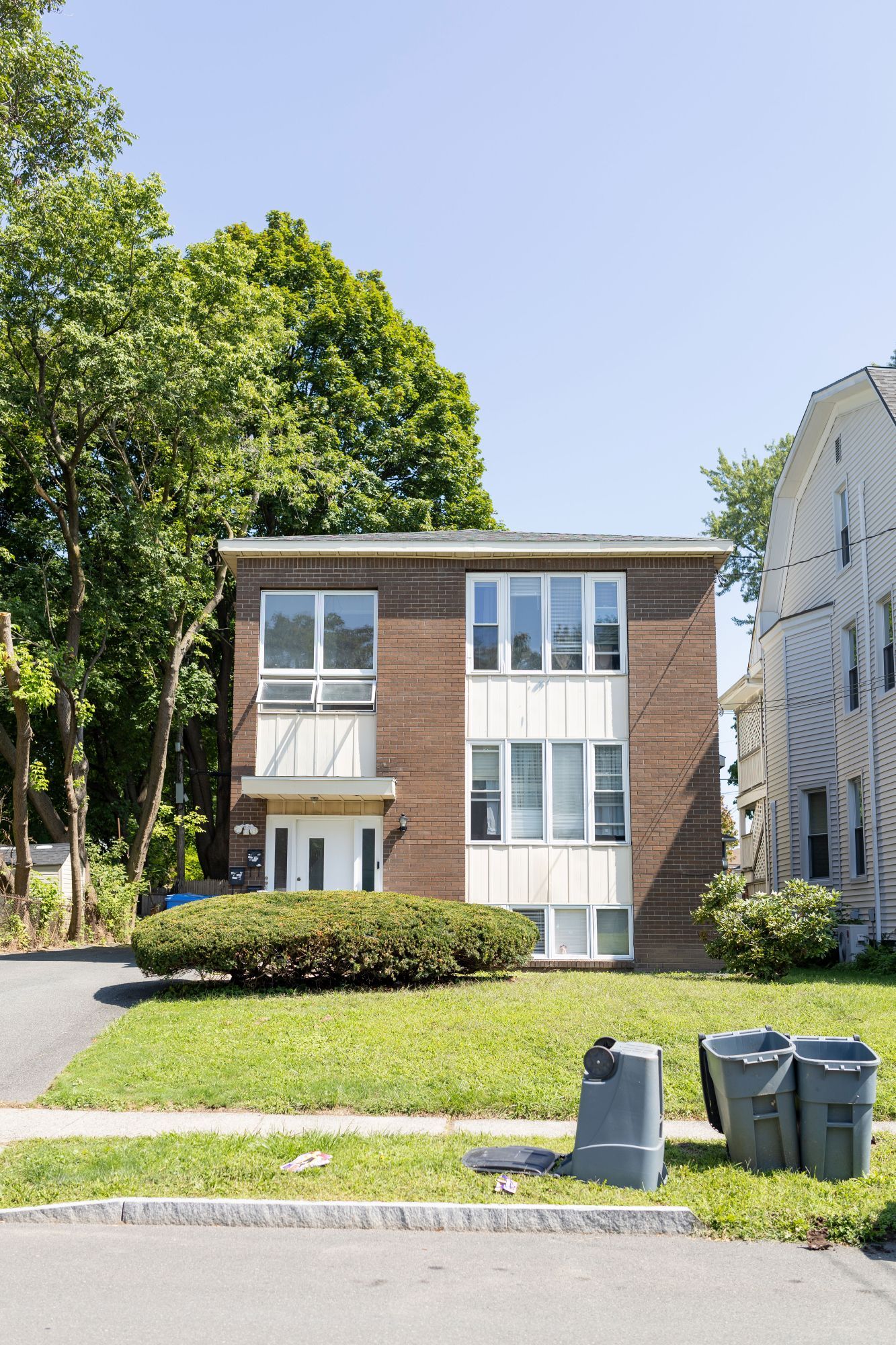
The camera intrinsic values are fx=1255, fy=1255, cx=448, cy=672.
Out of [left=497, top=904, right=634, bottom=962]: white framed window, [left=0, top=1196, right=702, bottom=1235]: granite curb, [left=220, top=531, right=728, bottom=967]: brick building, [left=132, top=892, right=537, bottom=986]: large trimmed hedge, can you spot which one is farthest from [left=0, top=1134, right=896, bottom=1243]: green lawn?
[left=497, top=904, right=634, bottom=962]: white framed window

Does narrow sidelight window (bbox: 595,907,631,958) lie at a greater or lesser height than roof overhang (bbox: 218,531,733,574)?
lesser

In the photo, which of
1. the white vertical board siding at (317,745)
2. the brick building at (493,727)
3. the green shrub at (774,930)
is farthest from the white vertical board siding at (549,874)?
the green shrub at (774,930)

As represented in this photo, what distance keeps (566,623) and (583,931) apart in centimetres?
515

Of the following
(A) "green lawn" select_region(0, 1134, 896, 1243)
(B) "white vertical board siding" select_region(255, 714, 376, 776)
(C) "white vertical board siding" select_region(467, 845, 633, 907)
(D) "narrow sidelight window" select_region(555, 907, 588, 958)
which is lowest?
(A) "green lawn" select_region(0, 1134, 896, 1243)

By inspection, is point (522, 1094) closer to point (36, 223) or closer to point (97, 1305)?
point (97, 1305)

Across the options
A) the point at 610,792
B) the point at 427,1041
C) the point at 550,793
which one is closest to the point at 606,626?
the point at 610,792

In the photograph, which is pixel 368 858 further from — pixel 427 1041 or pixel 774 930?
pixel 427 1041

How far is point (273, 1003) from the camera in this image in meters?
13.9

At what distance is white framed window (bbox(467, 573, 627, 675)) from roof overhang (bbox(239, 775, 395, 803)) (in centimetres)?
264

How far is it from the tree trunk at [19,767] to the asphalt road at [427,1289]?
1695 centimetres

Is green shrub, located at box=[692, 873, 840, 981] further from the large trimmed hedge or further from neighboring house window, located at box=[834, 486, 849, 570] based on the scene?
neighboring house window, located at box=[834, 486, 849, 570]

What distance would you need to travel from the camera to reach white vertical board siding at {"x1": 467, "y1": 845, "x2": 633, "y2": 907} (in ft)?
67.5

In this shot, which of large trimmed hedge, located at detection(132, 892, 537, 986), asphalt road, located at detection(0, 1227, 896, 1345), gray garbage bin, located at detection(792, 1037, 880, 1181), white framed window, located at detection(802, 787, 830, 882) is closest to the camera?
asphalt road, located at detection(0, 1227, 896, 1345)

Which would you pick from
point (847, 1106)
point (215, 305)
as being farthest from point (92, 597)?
point (847, 1106)
